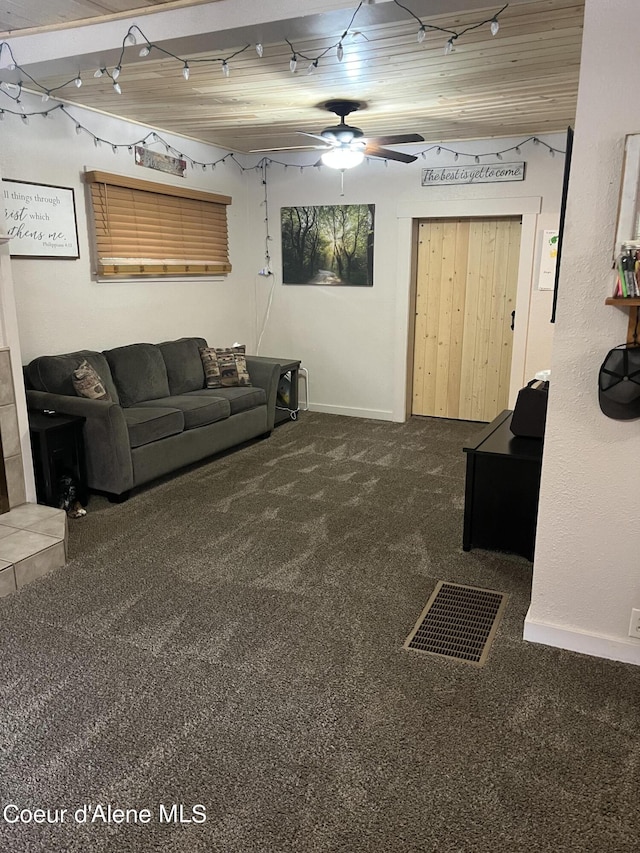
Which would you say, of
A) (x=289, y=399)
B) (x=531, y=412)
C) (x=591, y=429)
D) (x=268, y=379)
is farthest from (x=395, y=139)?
(x=289, y=399)

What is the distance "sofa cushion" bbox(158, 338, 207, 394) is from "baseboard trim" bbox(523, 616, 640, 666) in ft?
11.3

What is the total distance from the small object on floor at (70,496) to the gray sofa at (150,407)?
132 millimetres

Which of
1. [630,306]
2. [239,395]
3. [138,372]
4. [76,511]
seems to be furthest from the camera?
[239,395]

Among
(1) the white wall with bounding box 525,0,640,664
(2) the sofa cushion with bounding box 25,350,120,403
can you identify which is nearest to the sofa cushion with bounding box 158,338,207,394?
(2) the sofa cushion with bounding box 25,350,120,403

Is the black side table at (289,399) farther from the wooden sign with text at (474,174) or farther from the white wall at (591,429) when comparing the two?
the white wall at (591,429)

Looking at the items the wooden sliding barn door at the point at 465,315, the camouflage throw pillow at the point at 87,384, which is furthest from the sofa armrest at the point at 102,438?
the wooden sliding barn door at the point at 465,315

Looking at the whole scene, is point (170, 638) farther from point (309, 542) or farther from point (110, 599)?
point (309, 542)

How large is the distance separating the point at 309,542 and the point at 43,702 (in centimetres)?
160

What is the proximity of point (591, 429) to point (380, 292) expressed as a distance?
3956mm

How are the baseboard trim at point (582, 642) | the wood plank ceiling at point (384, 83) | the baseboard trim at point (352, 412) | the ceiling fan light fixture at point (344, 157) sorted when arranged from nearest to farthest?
the baseboard trim at point (582, 642), the wood plank ceiling at point (384, 83), the ceiling fan light fixture at point (344, 157), the baseboard trim at point (352, 412)

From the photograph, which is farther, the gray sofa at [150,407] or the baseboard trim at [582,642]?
the gray sofa at [150,407]

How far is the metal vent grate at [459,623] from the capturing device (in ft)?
8.39

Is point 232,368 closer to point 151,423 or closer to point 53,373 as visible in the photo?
point 151,423

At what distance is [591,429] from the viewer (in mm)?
2332
